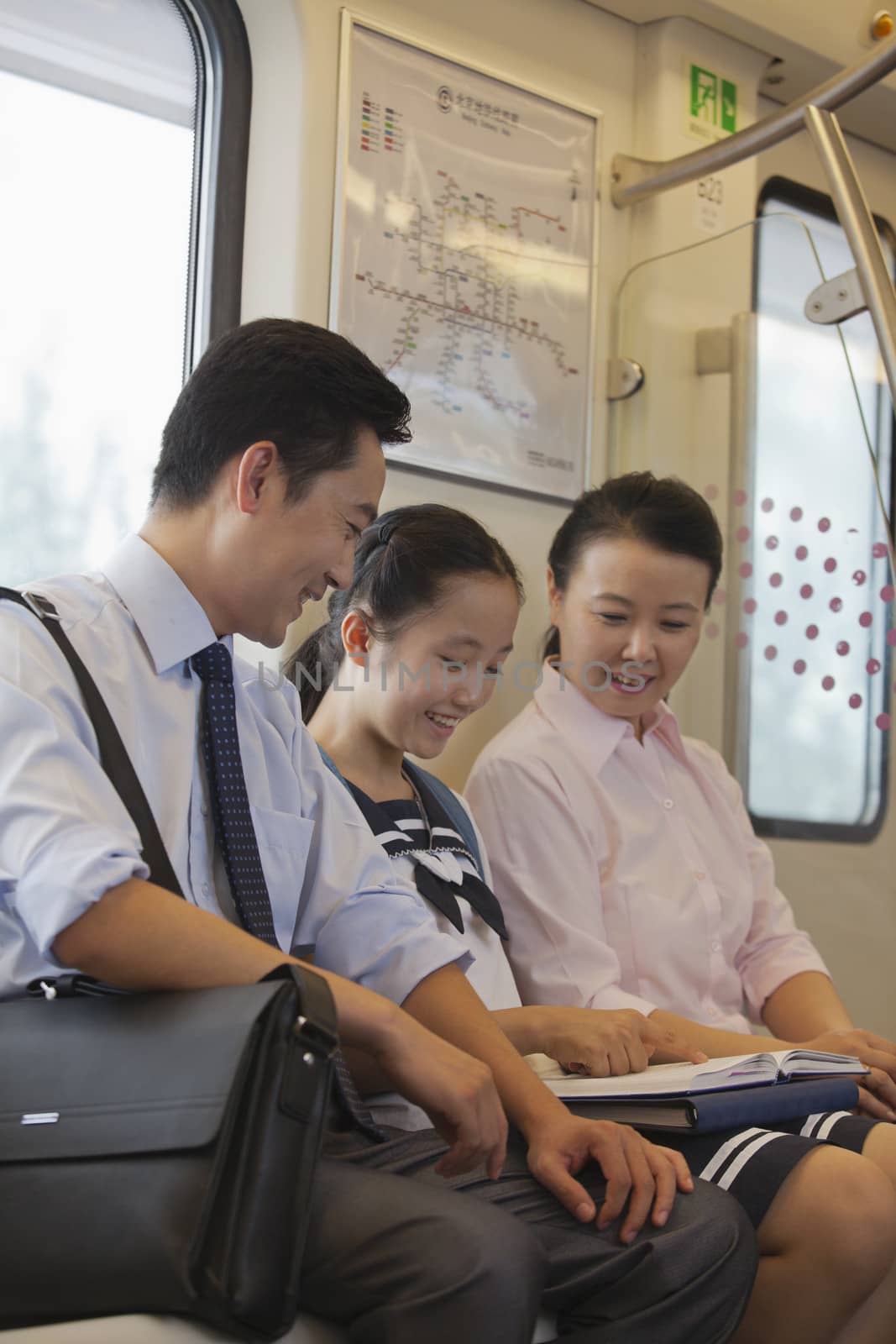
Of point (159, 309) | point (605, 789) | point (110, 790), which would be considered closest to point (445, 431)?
point (159, 309)

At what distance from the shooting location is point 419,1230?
1.23 metres

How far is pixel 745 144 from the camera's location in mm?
2873

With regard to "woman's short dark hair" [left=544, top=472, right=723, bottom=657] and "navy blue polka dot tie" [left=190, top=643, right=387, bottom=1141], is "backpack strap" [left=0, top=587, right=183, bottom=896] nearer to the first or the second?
"navy blue polka dot tie" [left=190, top=643, right=387, bottom=1141]

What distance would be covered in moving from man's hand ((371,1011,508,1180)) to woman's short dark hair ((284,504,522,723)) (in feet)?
3.18

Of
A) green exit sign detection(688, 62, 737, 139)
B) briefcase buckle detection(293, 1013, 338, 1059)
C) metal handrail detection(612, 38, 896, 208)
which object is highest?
green exit sign detection(688, 62, 737, 139)

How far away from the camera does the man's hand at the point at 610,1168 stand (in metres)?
1.43

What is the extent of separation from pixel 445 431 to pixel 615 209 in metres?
0.77

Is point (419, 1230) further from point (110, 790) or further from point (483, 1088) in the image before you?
point (110, 790)

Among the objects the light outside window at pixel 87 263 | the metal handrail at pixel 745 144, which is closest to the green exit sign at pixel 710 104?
the metal handrail at pixel 745 144

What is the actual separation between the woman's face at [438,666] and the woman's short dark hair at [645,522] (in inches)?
15.8

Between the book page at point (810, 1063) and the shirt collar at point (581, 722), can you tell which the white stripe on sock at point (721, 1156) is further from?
the shirt collar at point (581, 722)

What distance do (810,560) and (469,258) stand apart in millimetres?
946

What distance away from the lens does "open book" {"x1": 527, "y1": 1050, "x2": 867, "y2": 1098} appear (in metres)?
1.56

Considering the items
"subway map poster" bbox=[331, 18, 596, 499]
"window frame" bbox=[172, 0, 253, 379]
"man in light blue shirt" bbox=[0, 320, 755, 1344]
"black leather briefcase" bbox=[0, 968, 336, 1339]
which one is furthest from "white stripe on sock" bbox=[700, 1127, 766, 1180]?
"window frame" bbox=[172, 0, 253, 379]
